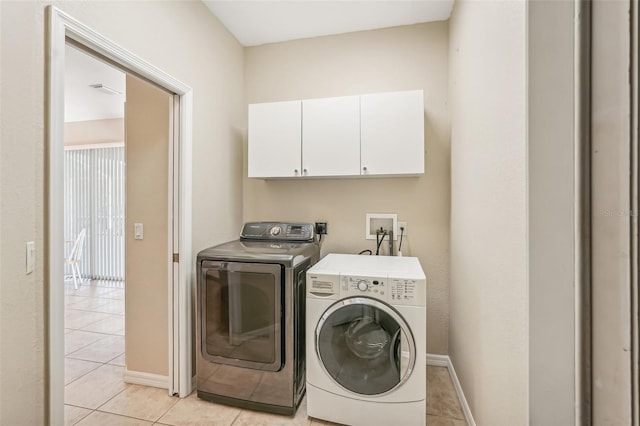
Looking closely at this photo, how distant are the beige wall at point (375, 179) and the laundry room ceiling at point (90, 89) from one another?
150 cm

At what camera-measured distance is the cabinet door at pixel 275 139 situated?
2.35m

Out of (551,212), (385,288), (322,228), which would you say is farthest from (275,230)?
(551,212)

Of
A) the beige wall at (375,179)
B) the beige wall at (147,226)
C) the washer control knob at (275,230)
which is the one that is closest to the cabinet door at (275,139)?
the beige wall at (375,179)

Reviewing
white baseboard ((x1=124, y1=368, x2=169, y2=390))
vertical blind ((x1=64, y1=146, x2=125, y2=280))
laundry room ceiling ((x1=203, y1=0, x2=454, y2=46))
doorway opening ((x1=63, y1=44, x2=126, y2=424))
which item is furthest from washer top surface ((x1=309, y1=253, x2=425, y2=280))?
vertical blind ((x1=64, y1=146, x2=125, y2=280))

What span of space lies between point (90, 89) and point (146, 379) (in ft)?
11.4

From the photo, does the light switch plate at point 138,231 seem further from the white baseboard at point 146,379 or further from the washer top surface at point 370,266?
the washer top surface at point 370,266

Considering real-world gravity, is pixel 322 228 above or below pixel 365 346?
above

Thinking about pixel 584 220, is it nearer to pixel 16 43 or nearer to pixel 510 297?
pixel 510 297

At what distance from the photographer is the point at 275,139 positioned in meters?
2.39

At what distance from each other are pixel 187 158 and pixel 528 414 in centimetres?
213

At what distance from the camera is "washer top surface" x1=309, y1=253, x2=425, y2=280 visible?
5.72 ft

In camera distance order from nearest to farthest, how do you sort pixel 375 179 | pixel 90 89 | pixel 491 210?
pixel 491 210, pixel 375 179, pixel 90 89

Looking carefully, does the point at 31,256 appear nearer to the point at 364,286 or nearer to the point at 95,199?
the point at 364,286

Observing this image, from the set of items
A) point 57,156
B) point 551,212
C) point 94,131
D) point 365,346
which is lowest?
point 365,346
